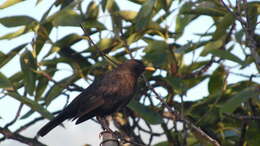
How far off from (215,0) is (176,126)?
1257 millimetres

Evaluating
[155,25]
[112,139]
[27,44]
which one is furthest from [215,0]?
[27,44]


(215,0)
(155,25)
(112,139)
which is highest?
(155,25)

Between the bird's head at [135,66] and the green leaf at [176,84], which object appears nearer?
the green leaf at [176,84]

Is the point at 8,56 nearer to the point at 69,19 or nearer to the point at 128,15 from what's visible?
the point at 69,19

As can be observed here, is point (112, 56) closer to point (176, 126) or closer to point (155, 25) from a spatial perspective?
point (155, 25)

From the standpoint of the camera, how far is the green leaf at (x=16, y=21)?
492 centimetres

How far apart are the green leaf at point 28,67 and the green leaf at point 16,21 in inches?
15.6

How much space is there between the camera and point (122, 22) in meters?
5.41

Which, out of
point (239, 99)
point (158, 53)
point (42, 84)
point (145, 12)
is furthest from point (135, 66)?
point (239, 99)

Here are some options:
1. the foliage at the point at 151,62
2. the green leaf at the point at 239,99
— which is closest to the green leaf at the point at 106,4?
the foliage at the point at 151,62

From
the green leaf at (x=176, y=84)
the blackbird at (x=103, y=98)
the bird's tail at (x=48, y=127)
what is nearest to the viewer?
the green leaf at (x=176, y=84)

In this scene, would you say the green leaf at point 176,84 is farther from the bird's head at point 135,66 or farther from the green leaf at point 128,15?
the bird's head at point 135,66

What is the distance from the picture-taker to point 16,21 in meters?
4.92

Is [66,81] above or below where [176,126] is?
above
